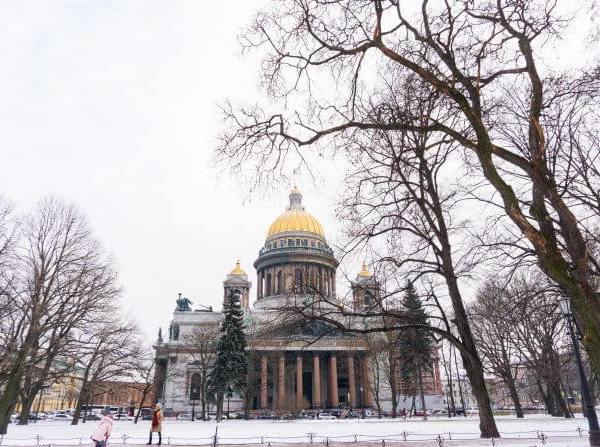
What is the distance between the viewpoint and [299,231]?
81188 mm

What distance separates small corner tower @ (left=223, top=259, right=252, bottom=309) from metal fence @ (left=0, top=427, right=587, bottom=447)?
197ft

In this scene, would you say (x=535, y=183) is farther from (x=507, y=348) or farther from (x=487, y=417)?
(x=507, y=348)

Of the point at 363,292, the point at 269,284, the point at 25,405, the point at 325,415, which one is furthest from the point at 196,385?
the point at 363,292

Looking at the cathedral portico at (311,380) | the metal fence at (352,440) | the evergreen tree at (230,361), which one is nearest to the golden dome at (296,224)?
the cathedral portico at (311,380)

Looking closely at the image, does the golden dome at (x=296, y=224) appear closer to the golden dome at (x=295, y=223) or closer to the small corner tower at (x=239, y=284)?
the golden dome at (x=295, y=223)

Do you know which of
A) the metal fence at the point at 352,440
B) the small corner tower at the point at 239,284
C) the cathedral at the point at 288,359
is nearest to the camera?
the metal fence at the point at 352,440

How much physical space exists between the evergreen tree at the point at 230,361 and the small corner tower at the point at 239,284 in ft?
112

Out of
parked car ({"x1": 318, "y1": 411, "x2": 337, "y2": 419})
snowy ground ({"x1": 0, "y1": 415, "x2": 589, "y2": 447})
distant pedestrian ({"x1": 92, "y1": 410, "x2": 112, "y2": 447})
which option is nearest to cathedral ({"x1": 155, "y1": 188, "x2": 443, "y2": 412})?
parked car ({"x1": 318, "y1": 411, "x2": 337, "y2": 419})

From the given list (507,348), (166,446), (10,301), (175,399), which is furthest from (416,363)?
(175,399)

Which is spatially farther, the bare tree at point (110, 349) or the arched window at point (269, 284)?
the arched window at point (269, 284)

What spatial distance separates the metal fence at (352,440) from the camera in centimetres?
1498

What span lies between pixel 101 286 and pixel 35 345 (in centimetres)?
416

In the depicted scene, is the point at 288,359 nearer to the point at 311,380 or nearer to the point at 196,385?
the point at 311,380

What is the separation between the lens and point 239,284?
80.3 m
